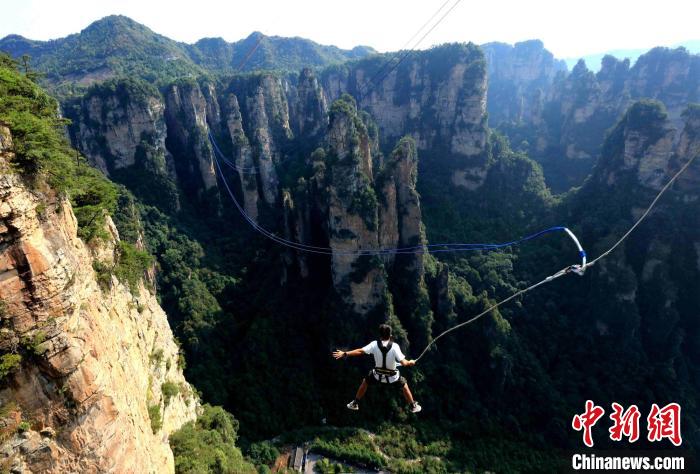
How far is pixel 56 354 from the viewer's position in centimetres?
1039

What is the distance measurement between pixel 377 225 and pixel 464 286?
12835mm

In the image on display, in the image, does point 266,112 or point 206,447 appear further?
point 266,112

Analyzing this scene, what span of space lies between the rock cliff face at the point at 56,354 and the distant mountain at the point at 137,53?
58.3 m

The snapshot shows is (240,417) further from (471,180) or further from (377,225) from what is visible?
(471,180)

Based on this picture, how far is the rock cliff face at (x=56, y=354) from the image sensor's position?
9.72 m

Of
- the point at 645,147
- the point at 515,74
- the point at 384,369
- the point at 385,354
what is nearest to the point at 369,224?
the point at 384,369

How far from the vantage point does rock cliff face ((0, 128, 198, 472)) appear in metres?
9.72

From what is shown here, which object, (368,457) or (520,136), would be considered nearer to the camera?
(368,457)

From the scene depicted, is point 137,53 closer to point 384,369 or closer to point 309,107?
point 309,107

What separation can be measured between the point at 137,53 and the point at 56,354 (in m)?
102

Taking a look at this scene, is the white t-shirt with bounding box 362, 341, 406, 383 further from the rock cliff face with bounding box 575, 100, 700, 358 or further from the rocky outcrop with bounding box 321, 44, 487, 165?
the rocky outcrop with bounding box 321, 44, 487, 165

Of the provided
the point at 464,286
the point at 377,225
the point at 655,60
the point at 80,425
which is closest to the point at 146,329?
the point at 80,425

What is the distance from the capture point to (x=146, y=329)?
19047mm

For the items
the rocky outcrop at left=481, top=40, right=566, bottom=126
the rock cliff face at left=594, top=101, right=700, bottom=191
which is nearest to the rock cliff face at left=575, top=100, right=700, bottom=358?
the rock cliff face at left=594, top=101, right=700, bottom=191
